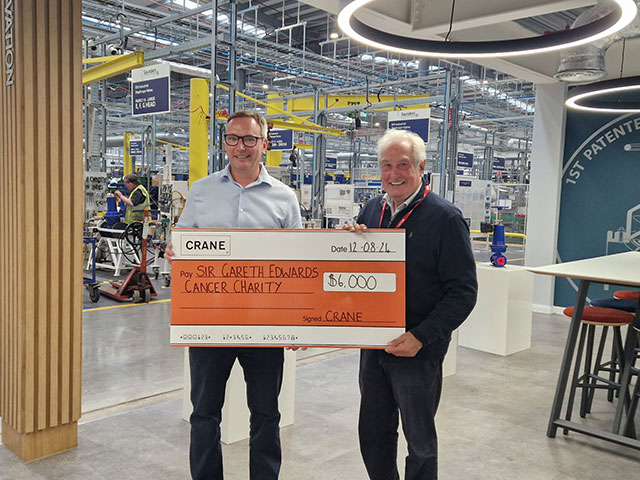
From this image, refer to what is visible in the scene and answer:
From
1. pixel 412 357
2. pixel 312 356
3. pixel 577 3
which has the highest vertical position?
pixel 577 3

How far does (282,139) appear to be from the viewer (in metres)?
14.6

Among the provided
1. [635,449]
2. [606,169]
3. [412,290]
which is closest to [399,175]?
[412,290]

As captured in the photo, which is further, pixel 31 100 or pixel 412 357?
pixel 31 100

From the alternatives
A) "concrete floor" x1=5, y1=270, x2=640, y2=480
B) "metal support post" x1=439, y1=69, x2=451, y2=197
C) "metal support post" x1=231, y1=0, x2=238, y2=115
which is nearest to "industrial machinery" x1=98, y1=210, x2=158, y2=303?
"concrete floor" x1=5, y1=270, x2=640, y2=480

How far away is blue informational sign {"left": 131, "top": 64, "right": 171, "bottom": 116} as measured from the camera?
8.59 metres

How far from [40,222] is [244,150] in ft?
4.46

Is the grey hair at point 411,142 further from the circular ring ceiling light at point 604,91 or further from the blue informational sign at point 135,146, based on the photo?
the blue informational sign at point 135,146

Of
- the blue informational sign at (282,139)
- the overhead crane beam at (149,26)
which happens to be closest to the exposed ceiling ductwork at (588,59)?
the overhead crane beam at (149,26)

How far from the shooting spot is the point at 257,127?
2.38 m

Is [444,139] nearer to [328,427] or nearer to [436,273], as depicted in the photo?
[328,427]

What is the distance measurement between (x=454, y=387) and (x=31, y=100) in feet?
12.6

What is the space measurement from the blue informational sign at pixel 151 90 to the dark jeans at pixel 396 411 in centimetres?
716

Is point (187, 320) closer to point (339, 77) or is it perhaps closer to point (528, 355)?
point (528, 355)

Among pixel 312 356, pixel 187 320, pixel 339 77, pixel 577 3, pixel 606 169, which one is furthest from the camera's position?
pixel 339 77
